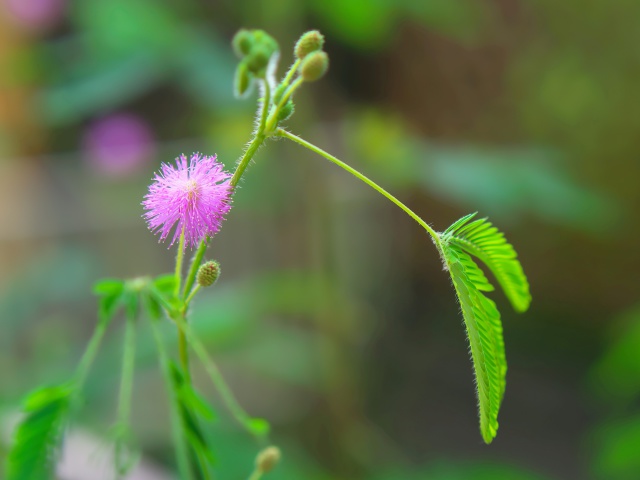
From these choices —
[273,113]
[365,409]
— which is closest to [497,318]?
[273,113]

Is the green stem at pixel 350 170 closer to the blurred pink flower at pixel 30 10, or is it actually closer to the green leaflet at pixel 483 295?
the green leaflet at pixel 483 295

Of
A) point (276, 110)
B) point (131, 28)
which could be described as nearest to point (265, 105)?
point (276, 110)

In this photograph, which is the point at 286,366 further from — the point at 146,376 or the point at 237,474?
the point at 146,376

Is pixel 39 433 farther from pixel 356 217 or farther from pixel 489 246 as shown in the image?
pixel 356 217

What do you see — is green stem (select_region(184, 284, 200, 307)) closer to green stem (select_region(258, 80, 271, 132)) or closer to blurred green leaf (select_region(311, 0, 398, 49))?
green stem (select_region(258, 80, 271, 132))

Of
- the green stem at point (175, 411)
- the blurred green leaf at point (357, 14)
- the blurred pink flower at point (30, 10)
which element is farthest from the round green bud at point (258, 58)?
the blurred pink flower at point (30, 10)

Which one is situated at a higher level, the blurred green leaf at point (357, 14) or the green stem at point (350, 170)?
the blurred green leaf at point (357, 14)

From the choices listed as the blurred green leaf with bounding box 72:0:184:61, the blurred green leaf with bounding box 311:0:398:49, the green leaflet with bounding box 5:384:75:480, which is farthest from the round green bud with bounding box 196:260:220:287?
the blurred green leaf with bounding box 72:0:184:61
